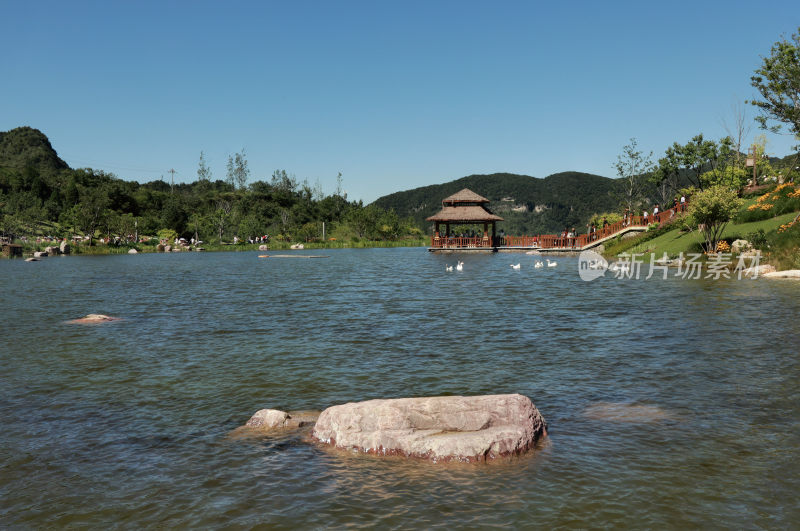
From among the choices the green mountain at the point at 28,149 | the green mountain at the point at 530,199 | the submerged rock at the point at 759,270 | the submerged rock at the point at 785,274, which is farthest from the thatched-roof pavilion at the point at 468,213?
the green mountain at the point at 28,149

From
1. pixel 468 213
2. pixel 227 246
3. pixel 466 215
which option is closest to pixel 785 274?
pixel 466 215

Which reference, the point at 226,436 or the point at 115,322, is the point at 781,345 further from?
the point at 115,322

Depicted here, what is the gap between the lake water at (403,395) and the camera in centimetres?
536

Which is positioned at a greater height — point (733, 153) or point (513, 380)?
point (733, 153)

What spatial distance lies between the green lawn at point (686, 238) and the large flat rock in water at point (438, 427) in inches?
1204

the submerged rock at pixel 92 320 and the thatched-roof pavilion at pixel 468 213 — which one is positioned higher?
the thatched-roof pavilion at pixel 468 213

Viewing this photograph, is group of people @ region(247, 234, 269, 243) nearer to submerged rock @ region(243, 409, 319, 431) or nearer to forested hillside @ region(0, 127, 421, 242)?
forested hillside @ region(0, 127, 421, 242)

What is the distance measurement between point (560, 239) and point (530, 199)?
114169mm

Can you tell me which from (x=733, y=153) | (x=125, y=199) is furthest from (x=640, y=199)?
(x=125, y=199)

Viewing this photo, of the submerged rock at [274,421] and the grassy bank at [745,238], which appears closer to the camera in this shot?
the submerged rock at [274,421]

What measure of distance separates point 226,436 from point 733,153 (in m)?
69.9

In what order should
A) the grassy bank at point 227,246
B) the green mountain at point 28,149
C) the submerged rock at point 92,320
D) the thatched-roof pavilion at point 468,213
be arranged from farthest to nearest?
1. the green mountain at point 28,149
2. the grassy bank at point 227,246
3. the thatched-roof pavilion at point 468,213
4. the submerged rock at point 92,320

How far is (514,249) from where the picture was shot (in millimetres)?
66625

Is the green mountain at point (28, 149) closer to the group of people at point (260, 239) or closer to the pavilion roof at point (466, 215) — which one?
the group of people at point (260, 239)
